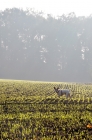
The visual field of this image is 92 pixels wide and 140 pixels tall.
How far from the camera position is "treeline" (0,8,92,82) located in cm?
9050

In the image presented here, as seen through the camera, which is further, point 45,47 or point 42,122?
point 45,47

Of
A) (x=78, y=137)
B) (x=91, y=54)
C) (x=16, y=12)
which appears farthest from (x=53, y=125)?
(x=16, y=12)

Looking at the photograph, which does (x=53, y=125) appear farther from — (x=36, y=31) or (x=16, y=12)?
(x=16, y=12)

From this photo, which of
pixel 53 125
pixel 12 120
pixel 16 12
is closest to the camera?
pixel 53 125

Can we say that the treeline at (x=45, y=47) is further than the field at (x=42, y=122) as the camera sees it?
Yes

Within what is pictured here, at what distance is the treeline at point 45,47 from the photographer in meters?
90.5

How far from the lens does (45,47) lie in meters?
96.6

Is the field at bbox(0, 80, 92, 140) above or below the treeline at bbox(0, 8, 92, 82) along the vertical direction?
below

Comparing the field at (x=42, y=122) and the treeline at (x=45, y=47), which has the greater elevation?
the treeline at (x=45, y=47)

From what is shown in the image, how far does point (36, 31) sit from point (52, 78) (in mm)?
19512

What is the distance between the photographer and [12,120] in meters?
13.3

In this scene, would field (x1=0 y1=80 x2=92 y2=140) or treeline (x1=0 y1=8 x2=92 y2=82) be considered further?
treeline (x1=0 y1=8 x2=92 y2=82)

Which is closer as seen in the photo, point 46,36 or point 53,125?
point 53,125

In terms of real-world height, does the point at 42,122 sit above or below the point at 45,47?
below
